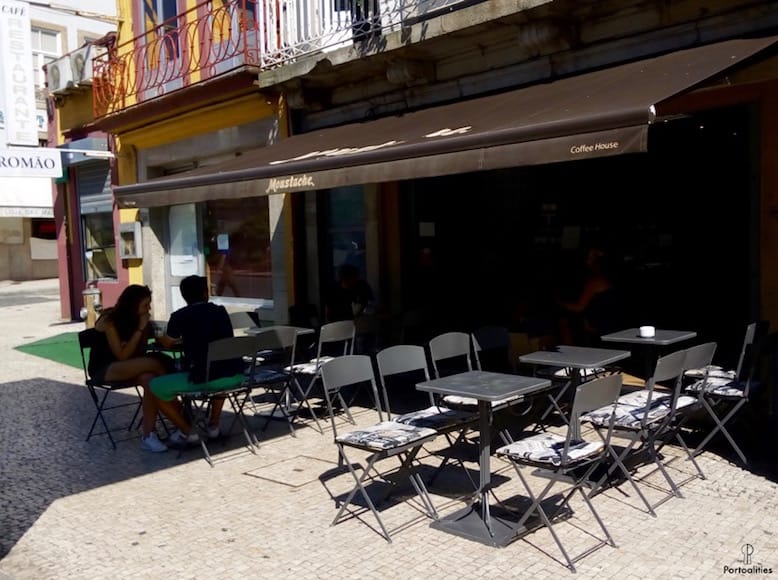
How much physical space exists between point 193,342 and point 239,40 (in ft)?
18.8

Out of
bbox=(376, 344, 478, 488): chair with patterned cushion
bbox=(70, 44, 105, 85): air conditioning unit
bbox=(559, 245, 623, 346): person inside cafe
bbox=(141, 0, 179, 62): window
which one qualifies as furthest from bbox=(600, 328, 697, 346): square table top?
bbox=(70, 44, 105, 85): air conditioning unit

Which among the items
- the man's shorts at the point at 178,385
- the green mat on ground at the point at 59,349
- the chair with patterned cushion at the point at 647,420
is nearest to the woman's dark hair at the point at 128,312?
the man's shorts at the point at 178,385

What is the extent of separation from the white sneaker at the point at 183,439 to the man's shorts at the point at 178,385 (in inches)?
16.9

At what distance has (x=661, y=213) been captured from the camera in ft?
27.0

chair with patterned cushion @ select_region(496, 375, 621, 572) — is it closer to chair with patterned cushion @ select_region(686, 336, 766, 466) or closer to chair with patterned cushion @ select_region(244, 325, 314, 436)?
chair with patterned cushion @ select_region(686, 336, 766, 466)

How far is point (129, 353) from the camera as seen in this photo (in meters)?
6.11

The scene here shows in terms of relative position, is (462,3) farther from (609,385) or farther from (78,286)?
(78,286)

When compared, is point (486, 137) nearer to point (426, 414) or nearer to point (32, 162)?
point (426, 414)

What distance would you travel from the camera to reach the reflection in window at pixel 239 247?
10.9 m

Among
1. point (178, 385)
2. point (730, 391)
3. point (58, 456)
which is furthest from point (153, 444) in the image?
point (730, 391)

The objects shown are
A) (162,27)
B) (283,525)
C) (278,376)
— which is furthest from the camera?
(162,27)

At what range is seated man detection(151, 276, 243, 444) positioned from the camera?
229 inches

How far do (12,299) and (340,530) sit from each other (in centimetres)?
2110

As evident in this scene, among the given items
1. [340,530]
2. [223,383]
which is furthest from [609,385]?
[223,383]
